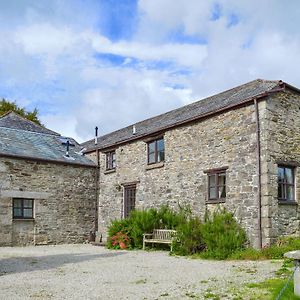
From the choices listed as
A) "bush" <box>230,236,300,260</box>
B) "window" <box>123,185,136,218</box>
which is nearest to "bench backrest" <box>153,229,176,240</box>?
"bush" <box>230,236,300,260</box>

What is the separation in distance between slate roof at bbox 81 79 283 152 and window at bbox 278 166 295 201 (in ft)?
9.09

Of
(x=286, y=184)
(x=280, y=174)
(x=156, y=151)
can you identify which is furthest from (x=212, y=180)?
(x=156, y=151)

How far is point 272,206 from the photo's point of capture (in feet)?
45.0

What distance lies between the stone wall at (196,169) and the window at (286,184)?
3.32ft

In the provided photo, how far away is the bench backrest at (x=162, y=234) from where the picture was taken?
52.2 ft

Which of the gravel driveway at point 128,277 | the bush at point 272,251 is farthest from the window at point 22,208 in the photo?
the bush at point 272,251

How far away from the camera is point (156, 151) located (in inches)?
741

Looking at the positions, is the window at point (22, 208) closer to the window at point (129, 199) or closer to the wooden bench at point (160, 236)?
the window at point (129, 199)

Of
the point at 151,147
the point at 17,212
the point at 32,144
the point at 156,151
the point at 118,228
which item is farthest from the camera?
the point at 32,144

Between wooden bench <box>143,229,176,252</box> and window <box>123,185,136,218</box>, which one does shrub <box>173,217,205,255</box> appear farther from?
window <box>123,185,136,218</box>

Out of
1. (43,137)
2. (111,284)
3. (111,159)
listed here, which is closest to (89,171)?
(111,159)

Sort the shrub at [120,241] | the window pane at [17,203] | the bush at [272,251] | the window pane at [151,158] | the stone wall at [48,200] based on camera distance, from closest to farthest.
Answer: the bush at [272,251]
the shrub at [120,241]
the stone wall at [48,200]
the window pane at [151,158]
the window pane at [17,203]

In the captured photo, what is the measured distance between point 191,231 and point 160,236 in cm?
237

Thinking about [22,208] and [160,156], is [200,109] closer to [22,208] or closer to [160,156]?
[160,156]
